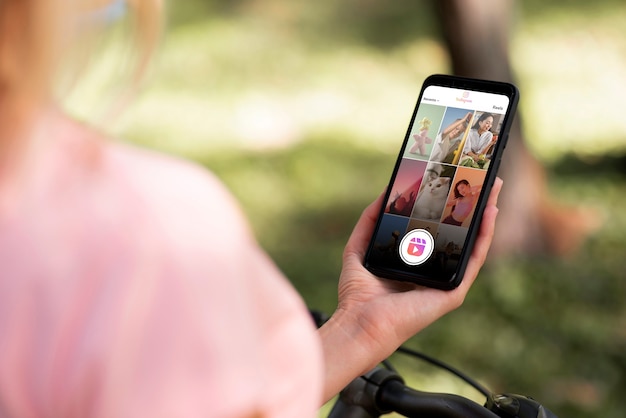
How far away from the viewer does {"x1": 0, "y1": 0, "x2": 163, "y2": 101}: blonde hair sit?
1.84 ft

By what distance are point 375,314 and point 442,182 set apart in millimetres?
223

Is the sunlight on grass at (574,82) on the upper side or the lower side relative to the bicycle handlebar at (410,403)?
upper

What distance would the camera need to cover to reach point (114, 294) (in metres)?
0.56

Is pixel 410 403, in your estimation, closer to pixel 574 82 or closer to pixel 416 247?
pixel 416 247

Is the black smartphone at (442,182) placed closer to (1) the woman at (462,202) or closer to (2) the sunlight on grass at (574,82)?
(1) the woman at (462,202)

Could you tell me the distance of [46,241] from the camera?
0.57m

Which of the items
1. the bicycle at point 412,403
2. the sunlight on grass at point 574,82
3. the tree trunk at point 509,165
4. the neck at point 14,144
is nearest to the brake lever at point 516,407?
the bicycle at point 412,403

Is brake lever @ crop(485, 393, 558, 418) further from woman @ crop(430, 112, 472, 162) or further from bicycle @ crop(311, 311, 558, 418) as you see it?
woman @ crop(430, 112, 472, 162)

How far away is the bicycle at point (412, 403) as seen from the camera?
1.07m

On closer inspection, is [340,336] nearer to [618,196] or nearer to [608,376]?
[608,376]

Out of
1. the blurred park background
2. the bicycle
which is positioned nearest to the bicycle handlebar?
the bicycle

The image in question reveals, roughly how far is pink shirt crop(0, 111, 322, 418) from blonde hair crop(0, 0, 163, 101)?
3 centimetres

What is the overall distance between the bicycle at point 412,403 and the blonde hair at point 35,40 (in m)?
0.65

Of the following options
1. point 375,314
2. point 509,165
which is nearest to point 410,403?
point 375,314
